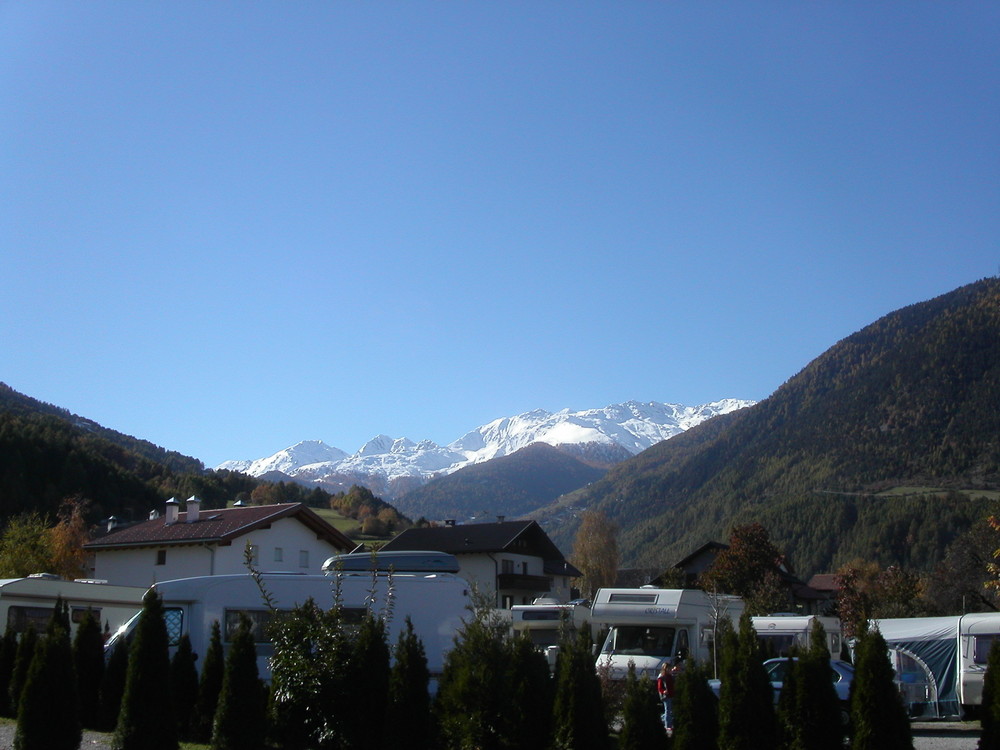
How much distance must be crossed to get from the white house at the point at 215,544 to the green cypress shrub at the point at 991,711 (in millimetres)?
30926

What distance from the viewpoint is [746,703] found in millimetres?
11656

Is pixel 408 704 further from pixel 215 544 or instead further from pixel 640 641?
pixel 215 544

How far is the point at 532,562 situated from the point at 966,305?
471 feet

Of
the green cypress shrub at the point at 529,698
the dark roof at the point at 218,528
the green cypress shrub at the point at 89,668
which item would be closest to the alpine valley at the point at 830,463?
the dark roof at the point at 218,528

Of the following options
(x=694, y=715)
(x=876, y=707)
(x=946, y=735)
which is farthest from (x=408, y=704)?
(x=946, y=735)

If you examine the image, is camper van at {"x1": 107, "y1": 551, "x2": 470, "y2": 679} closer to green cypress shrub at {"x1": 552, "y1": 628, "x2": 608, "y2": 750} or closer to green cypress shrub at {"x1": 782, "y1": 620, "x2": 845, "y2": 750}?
green cypress shrub at {"x1": 552, "y1": 628, "x2": 608, "y2": 750}

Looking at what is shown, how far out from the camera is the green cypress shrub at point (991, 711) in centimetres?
1039

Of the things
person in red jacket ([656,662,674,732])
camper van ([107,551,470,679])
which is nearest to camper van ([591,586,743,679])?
camper van ([107,551,470,679])

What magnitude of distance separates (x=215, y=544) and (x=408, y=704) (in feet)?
91.3

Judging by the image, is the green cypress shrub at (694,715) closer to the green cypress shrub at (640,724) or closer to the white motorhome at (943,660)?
the green cypress shrub at (640,724)

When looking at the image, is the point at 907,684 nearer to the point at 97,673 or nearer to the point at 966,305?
the point at 97,673

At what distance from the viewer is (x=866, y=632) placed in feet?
39.0

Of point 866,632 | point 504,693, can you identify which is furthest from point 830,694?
point 504,693

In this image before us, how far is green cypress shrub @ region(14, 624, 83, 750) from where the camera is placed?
1295 cm
